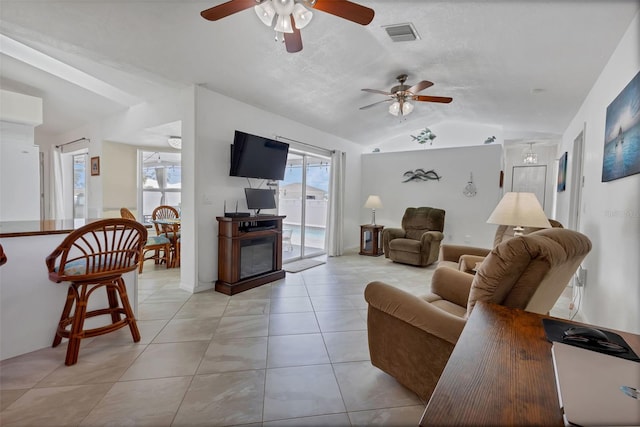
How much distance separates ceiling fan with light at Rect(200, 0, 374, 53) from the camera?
1665 millimetres

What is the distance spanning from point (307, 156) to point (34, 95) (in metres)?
4.31

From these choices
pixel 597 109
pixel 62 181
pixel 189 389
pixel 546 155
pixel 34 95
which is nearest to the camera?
pixel 189 389

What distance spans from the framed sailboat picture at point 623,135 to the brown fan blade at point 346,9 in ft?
5.27

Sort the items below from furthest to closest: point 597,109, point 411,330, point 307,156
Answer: point 307,156, point 597,109, point 411,330

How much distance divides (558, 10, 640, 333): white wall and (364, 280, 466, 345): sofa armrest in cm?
102

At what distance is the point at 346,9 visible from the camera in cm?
169

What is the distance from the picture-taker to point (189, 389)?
5.64 feet

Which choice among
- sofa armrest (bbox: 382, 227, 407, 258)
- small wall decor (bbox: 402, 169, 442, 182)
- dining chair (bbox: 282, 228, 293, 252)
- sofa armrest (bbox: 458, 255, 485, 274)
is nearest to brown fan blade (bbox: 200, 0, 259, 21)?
sofa armrest (bbox: 458, 255, 485, 274)

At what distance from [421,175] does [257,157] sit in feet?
12.1

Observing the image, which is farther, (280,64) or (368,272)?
(368,272)

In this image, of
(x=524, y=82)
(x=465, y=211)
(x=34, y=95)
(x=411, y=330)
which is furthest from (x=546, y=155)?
(x=34, y=95)

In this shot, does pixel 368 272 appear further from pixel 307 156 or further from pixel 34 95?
pixel 34 95

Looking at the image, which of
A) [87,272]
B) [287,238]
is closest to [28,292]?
[87,272]

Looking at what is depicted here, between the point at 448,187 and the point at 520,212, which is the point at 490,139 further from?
the point at 520,212
